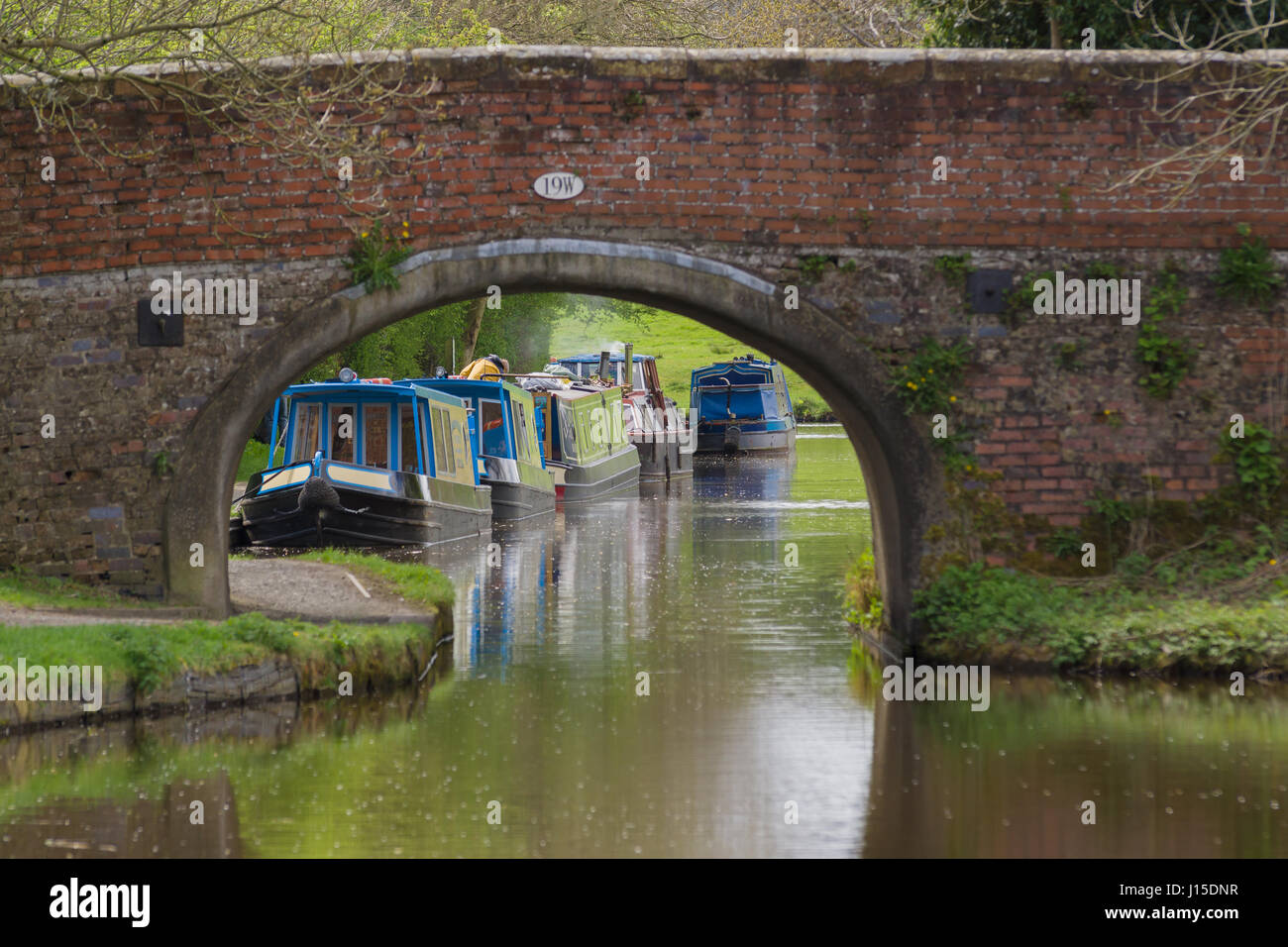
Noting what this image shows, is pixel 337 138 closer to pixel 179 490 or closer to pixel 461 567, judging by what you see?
pixel 179 490

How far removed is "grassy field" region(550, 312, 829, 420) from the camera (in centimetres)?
6334

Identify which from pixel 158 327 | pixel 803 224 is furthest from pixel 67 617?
pixel 803 224

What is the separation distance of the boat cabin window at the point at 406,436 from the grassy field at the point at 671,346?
36246mm

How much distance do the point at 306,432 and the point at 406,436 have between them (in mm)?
1338

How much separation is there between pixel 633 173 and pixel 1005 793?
5100 mm

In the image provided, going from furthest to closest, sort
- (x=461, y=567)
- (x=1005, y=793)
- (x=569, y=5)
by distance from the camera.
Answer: (x=569, y=5) < (x=461, y=567) < (x=1005, y=793)

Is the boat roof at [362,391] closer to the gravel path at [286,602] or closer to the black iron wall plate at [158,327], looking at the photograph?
the gravel path at [286,602]

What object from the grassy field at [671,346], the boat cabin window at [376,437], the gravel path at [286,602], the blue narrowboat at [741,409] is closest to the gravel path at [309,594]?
the gravel path at [286,602]

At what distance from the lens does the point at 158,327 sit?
11.6m

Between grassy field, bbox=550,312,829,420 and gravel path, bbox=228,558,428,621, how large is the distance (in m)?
43.4

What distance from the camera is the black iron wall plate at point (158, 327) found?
1154 cm

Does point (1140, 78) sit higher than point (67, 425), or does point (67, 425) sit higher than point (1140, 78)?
point (1140, 78)

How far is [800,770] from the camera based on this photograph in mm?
A: 8656

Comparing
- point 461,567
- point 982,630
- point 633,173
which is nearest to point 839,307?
point 633,173
